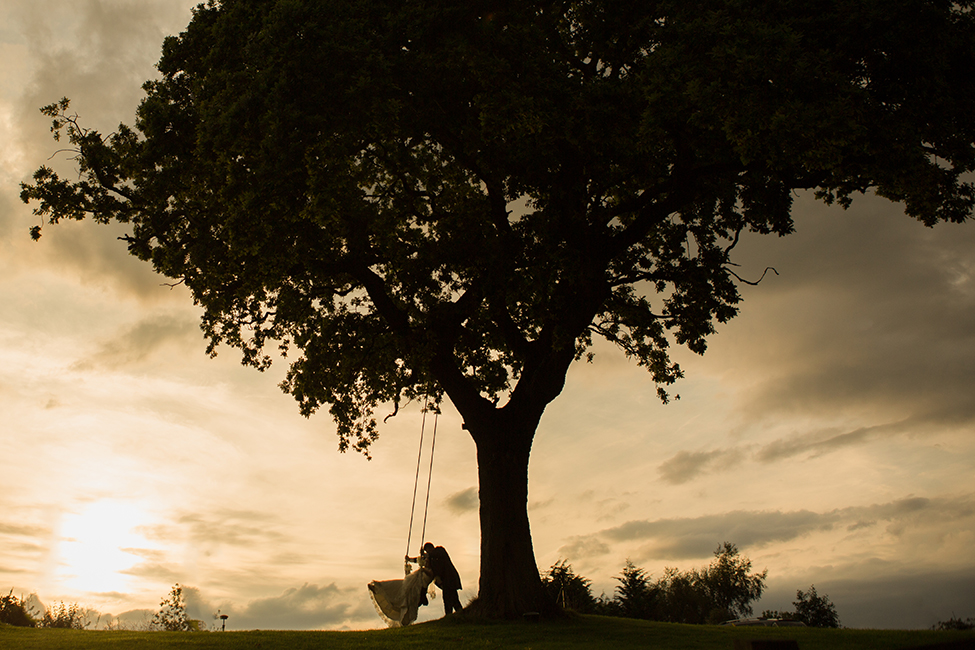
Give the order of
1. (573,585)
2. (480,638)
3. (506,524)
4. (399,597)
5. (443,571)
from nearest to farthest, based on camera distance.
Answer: (480,638), (506,524), (399,597), (443,571), (573,585)

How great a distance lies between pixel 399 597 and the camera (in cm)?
1748

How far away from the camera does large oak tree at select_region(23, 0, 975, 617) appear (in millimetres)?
12039

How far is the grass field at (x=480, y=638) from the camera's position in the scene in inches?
504

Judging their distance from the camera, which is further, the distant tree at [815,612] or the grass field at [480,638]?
the distant tree at [815,612]

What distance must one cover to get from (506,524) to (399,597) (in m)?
3.50

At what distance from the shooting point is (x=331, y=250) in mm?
16500

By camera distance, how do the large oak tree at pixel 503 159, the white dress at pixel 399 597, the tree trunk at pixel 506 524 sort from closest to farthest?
the large oak tree at pixel 503 159, the tree trunk at pixel 506 524, the white dress at pixel 399 597

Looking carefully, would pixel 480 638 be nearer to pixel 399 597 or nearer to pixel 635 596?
pixel 399 597

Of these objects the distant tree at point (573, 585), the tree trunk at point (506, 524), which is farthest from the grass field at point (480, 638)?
the distant tree at point (573, 585)

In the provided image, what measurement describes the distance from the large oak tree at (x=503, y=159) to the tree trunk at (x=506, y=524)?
0.05 metres

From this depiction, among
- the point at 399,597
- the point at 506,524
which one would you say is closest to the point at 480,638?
the point at 506,524

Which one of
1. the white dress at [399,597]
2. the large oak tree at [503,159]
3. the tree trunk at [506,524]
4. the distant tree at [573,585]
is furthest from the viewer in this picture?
the distant tree at [573,585]

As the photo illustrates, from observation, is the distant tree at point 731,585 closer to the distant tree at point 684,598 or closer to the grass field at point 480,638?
the distant tree at point 684,598

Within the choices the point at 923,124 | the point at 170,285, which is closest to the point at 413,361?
the point at 170,285
